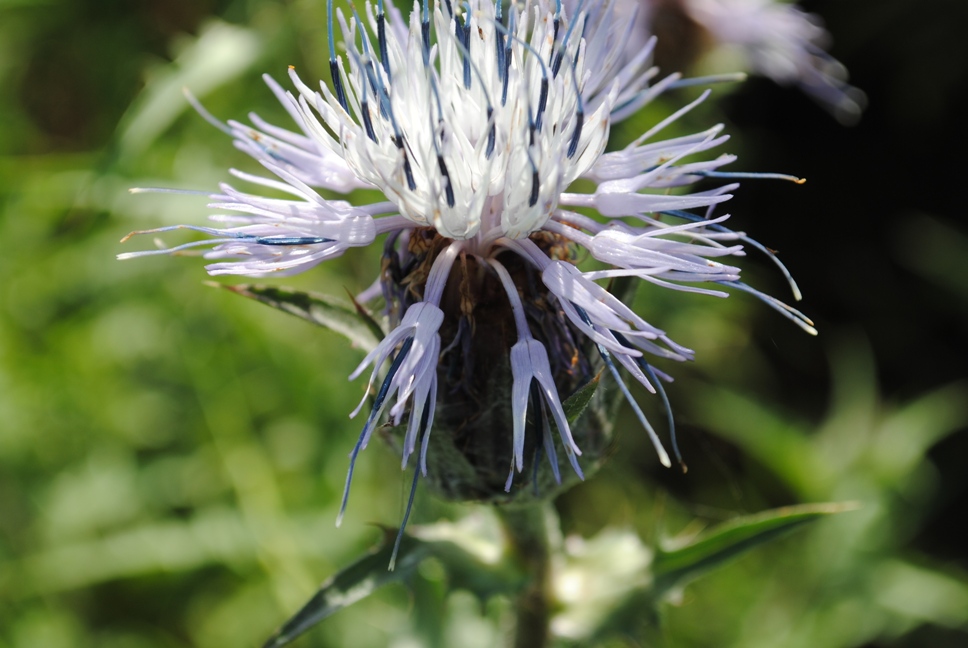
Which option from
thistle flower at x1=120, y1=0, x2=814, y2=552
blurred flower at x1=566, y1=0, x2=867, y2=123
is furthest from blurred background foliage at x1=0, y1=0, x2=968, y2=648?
thistle flower at x1=120, y1=0, x2=814, y2=552

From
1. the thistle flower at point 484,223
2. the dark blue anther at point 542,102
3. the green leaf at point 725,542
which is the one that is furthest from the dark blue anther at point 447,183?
the green leaf at point 725,542

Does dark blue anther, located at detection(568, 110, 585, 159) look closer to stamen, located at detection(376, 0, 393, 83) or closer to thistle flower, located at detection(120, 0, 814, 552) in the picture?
thistle flower, located at detection(120, 0, 814, 552)

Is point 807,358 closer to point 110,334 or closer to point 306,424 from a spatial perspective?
point 306,424

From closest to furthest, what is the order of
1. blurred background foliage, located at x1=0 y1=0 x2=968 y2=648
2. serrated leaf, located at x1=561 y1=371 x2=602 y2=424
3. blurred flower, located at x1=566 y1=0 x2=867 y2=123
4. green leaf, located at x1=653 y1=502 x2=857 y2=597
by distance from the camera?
serrated leaf, located at x1=561 y1=371 x2=602 y2=424, green leaf, located at x1=653 y1=502 x2=857 y2=597, blurred background foliage, located at x1=0 y1=0 x2=968 y2=648, blurred flower, located at x1=566 y1=0 x2=867 y2=123

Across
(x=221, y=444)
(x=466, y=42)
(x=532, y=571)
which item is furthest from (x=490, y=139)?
(x=221, y=444)

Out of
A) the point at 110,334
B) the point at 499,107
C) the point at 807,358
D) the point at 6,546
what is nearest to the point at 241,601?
the point at 6,546

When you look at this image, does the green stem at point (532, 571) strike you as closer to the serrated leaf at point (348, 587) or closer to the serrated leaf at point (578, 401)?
the serrated leaf at point (348, 587)
